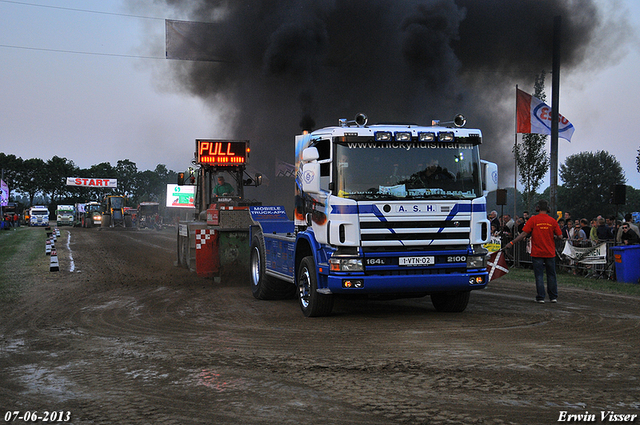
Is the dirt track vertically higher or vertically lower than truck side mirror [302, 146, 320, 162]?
lower

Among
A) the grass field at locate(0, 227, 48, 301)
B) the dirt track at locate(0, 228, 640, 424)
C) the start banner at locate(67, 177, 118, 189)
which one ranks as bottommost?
the dirt track at locate(0, 228, 640, 424)

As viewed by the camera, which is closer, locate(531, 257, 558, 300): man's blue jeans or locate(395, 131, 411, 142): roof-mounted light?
locate(395, 131, 411, 142): roof-mounted light

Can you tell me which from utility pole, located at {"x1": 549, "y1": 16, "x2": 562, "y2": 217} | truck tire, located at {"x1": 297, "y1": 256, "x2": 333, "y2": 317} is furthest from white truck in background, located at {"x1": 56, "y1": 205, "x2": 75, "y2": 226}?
truck tire, located at {"x1": 297, "y1": 256, "x2": 333, "y2": 317}

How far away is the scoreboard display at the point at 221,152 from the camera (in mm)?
15883

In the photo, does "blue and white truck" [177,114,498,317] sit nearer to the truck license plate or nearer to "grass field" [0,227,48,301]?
the truck license plate

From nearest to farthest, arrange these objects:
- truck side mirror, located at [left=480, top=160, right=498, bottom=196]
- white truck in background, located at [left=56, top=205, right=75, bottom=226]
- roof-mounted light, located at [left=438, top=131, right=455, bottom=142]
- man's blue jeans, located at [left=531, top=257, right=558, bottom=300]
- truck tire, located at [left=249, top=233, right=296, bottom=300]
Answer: roof-mounted light, located at [left=438, top=131, right=455, bottom=142], truck side mirror, located at [left=480, top=160, right=498, bottom=196], man's blue jeans, located at [left=531, top=257, right=558, bottom=300], truck tire, located at [left=249, top=233, right=296, bottom=300], white truck in background, located at [left=56, top=205, right=75, bottom=226]

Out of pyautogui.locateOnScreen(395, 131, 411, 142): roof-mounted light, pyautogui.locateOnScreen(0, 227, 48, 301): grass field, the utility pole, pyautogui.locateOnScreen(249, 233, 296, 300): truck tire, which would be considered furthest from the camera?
the utility pole

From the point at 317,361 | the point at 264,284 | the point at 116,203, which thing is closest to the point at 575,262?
the point at 264,284

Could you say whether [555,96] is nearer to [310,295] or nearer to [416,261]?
[416,261]

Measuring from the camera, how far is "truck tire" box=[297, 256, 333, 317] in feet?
30.0

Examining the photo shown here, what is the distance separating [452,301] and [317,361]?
13.0 ft

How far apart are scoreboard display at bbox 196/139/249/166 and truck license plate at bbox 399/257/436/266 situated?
8125 millimetres

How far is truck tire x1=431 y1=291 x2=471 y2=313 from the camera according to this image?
9.75m

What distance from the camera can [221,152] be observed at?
52.6ft
